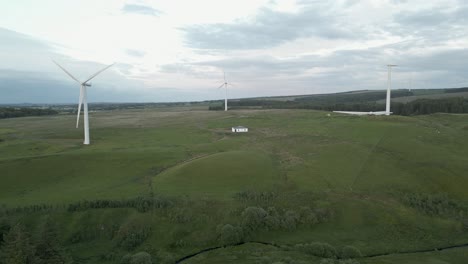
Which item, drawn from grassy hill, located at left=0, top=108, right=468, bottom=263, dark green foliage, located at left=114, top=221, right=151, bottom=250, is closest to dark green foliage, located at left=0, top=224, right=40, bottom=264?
grassy hill, located at left=0, top=108, right=468, bottom=263

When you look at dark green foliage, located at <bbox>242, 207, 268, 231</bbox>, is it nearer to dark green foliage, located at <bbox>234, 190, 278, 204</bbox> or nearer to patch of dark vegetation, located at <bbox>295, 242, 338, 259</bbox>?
dark green foliage, located at <bbox>234, 190, 278, 204</bbox>

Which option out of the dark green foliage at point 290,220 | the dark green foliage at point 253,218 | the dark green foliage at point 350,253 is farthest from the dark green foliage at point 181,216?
the dark green foliage at point 350,253

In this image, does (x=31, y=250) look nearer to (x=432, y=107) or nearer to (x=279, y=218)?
(x=279, y=218)

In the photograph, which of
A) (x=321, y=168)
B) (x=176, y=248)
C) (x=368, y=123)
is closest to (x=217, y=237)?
(x=176, y=248)

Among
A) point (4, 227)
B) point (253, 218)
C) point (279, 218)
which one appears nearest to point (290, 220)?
point (279, 218)

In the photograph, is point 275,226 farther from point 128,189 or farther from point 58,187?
point 58,187

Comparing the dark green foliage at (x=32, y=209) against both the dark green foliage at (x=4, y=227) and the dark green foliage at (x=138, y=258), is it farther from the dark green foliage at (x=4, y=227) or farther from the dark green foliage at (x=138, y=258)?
the dark green foliage at (x=138, y=258)

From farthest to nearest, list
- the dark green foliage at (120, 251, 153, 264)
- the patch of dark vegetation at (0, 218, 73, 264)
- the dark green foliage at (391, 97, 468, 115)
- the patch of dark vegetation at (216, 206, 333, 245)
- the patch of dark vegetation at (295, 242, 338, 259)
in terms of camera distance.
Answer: the dark green foliage at (391, 97, 468, 115) < the patch of dark vegetation at (216, 206, 333, 245) < the patch of dark vegetation at (295, 242, 338, 259) < the dark green foliage at (120, 251, 153, 264) < the patch of dark vegetation at (0, 218, 73, 264)
